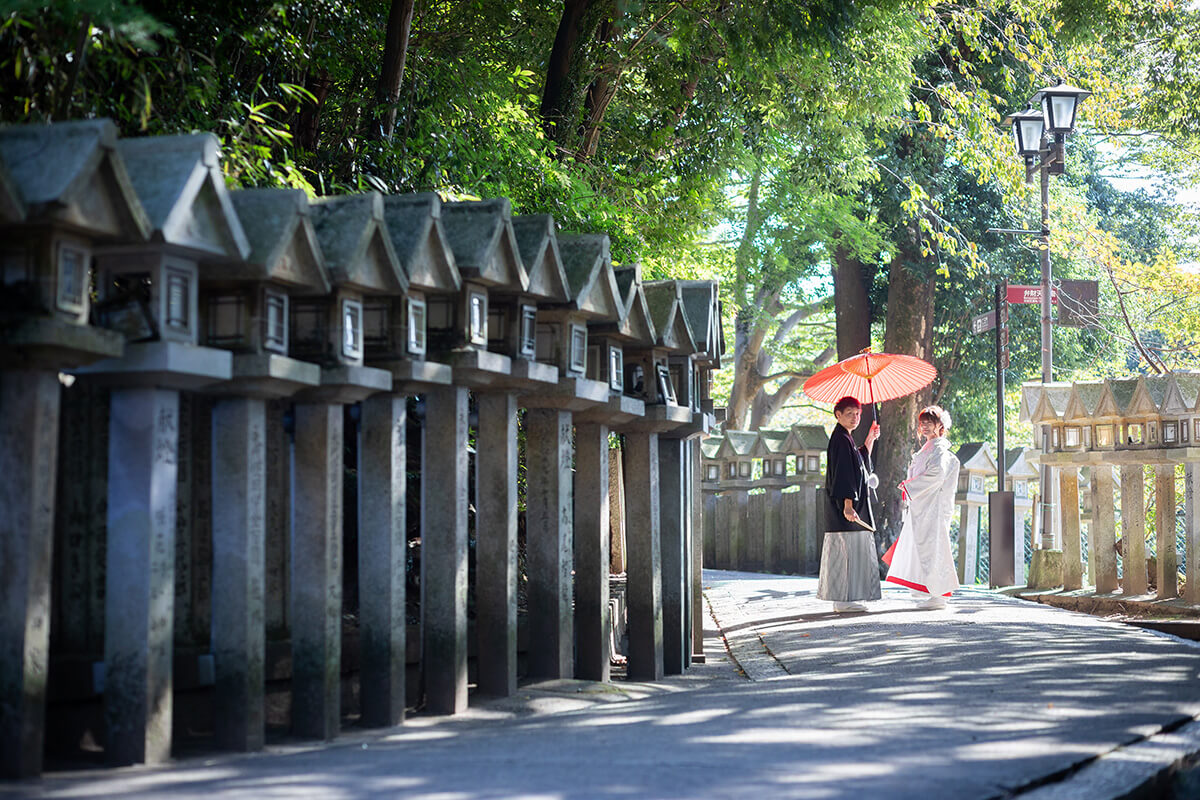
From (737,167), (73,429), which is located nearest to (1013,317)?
(737,167)

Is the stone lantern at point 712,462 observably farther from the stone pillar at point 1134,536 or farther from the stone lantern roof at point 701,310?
the stone lantern roof at point 701,310

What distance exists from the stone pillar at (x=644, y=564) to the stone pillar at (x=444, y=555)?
6.44 feet

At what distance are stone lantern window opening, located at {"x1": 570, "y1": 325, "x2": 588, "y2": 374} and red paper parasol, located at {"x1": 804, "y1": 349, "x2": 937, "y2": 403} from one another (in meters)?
7.21

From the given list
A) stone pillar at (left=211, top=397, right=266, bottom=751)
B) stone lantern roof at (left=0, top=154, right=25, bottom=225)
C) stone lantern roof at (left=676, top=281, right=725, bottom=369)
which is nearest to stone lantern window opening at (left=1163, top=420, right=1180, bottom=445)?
stone lantern roof at (left=676, top=281, right=725, bottom=369)

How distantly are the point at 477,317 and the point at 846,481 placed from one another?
23.9ft

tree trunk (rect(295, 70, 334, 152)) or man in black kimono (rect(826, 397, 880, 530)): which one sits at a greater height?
tree trunk (rect(295, 70, 334, 152))

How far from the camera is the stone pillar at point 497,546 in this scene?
685 cm

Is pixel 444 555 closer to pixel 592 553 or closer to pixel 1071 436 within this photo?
pixel 592 553

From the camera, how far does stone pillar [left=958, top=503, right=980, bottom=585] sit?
1855 cm

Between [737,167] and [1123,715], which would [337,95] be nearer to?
[737,167]

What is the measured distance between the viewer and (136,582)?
489 centimetres

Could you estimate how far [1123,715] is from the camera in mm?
5922

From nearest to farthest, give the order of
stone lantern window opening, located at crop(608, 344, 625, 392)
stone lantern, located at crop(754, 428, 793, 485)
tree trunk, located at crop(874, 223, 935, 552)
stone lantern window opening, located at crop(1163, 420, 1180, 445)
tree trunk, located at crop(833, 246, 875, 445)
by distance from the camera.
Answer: stone lantern window opening, located at crop(608, 344, 625, 392) < stone lantern window opening, located at crop(1163, 420, 1180, 445) < tree trunk, located at crop(874, 223, 935, 552) < stone lantern, located at crop(754, 428, 793, 485) < tree trunk, located at crop(833, 246, 875, 445)

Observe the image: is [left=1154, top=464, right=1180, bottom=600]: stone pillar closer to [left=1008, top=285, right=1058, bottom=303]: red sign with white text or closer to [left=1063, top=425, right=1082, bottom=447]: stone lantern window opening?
[left=1063, top=425, right=1082, bottom=447]: stone lantern window opening
